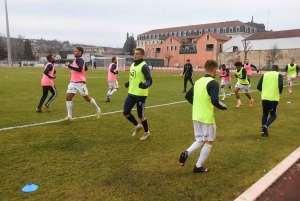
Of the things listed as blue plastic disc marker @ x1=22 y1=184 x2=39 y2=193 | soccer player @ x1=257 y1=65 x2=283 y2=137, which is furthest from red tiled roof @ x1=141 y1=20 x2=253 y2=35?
blue plastic disc marker @ x1=22 y1=184 x2=39 y2=193

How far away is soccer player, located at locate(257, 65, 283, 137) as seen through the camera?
22.2 feet

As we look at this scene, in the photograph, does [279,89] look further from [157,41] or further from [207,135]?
[157,41]

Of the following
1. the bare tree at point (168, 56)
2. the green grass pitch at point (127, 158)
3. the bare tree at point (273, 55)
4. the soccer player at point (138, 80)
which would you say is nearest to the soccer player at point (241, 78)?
the green grass pitch at point (127, 158)

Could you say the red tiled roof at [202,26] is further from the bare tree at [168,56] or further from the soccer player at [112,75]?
the soccer player at [112,75]

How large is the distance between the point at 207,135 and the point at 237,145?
1.94m

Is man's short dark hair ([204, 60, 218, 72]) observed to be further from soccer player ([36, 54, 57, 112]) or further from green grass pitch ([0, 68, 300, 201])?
soccer player ([36, 54, 57, 112])

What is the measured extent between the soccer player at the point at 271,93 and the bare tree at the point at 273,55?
59.6m

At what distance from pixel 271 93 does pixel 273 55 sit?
6105 centimetres

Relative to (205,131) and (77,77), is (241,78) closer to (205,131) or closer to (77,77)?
(77,77)

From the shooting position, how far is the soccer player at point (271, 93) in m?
6.75

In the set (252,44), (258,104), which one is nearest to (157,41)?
(252,44)

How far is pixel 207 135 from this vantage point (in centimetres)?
429

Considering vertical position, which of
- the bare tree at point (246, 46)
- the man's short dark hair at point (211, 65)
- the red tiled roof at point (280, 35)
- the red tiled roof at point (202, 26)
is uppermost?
the red tiled roof at point (202, 26)

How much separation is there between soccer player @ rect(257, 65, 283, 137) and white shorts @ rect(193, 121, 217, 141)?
307 cm
